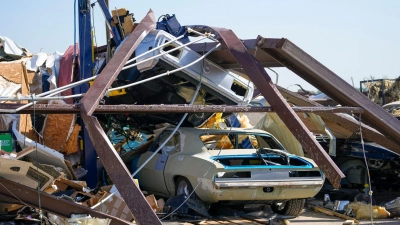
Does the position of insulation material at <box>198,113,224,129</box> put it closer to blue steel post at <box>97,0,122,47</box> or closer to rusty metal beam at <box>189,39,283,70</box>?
rusty metal beam at <box>189,39,283,70</box>

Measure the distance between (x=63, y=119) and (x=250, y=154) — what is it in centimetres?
424

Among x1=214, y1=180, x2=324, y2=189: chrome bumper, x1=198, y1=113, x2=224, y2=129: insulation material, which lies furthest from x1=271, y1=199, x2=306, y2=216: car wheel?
x1=198, y1=113, x2=224, y2=129: insulation material

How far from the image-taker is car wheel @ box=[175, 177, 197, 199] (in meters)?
9.50

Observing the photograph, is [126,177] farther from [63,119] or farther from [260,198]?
[63,119]

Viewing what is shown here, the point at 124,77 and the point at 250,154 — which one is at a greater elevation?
the point at 124,77

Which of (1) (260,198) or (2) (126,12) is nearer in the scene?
(1) (260,198)

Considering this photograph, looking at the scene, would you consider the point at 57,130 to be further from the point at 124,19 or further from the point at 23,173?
the point at 23,173

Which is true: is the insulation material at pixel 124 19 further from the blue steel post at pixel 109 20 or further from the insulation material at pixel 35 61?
the insulation material at pixel 35 61

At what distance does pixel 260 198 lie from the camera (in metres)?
9.15

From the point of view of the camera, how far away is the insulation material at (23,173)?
7586 mm

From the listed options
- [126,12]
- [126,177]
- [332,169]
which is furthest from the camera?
[126,12]

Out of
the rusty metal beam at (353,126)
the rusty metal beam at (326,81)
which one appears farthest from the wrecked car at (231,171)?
the rusty metal beam at (326,81)

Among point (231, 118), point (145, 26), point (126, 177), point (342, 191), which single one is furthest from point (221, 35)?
point (342, 191)

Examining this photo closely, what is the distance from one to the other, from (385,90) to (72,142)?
1396cm
